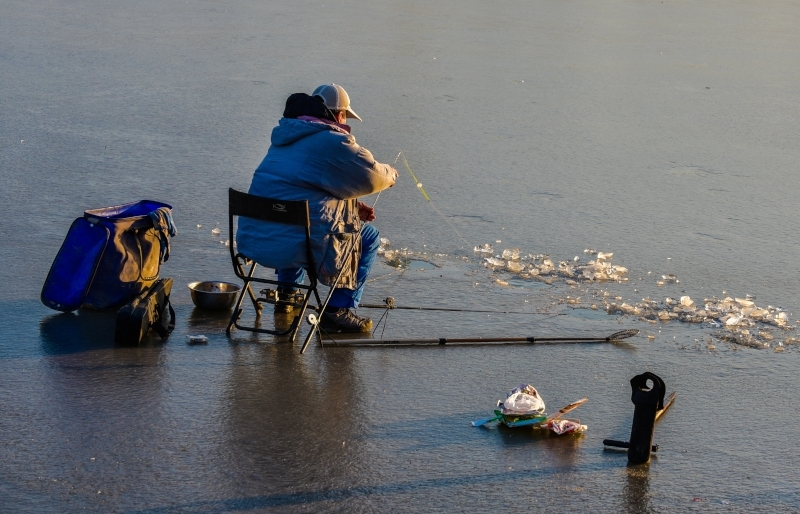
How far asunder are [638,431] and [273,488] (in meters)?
1.44

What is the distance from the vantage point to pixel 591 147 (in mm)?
10922

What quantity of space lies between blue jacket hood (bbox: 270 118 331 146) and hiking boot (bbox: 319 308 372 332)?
93 centimetres

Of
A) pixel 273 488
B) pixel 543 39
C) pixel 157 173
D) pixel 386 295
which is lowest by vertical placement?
pixel 273 488

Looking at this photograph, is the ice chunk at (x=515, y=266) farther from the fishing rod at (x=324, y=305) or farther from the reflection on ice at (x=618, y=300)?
the fishing rod at (x=324, y=305)

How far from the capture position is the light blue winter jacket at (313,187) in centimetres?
568

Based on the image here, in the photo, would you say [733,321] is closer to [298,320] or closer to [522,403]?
[522,403]

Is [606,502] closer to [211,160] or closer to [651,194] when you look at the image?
[651,194]

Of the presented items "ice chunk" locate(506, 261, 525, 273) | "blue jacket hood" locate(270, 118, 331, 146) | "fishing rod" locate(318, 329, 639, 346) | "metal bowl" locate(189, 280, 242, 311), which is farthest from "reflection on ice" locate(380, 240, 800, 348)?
"blue jacket hood" locate(270, 118, 331, 146)

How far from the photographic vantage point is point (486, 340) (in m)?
5.88

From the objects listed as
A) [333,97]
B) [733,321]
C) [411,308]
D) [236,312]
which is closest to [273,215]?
[236,312]

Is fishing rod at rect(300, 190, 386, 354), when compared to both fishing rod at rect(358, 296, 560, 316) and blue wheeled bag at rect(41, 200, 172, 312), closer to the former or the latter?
fishing rod at rect(358, 296, 560, 316)

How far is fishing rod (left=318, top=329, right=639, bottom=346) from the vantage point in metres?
5.81

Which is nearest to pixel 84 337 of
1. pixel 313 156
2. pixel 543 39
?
pixel 313 156

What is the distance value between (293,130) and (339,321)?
1032mm
